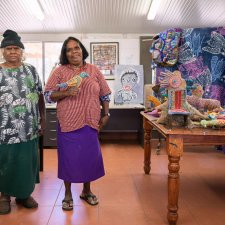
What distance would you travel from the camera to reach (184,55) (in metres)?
5.09

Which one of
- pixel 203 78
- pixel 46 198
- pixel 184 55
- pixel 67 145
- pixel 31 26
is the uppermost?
pixel 31 26

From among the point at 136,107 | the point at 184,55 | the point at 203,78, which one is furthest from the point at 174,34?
the point at 136,107

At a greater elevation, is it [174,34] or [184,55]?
[174,34]

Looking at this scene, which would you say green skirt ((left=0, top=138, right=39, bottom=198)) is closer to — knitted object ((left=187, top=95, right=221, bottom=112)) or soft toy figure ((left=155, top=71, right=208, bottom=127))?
soft toy figure ((left=155, top=71, right=208, bottom=127))

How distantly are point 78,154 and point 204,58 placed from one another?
3.34m

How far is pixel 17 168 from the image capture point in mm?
2631

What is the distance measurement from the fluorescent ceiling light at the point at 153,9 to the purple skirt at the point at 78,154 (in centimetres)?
356

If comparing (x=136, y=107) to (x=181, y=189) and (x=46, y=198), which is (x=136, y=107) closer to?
(x=181, y=189)

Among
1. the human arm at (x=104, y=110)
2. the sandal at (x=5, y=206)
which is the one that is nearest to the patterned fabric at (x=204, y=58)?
the human arm at (x=104, y=110)

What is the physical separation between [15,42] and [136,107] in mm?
3706

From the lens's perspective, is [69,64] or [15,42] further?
[69,64]

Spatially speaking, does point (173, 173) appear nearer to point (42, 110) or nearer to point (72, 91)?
point (72, 91)

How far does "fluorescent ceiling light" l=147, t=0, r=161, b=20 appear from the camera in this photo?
545 cm

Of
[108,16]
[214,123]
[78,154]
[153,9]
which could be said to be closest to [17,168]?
[78,154]
